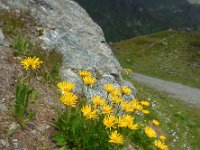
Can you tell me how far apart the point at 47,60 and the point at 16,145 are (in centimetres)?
492

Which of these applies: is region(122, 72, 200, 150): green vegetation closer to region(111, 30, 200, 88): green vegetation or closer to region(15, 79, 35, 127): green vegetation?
region(15, 79, 35, 127): green vegetation

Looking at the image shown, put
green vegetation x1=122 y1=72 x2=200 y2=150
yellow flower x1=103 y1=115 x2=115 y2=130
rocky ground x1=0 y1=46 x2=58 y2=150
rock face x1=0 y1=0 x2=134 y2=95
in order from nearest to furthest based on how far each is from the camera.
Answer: yellow flower x1=103 y1=115 x2=115 y2=130
rocky ground x1=0 y1=46 x2=58 y2=150
rock face x1=0 y1=0 x2=134 y2=95
green vegetation x1=122 y1=72 x2=200 y2=150

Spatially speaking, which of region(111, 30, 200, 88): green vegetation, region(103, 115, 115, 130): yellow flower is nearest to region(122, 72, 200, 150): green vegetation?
region(103, 115, 115, 130): yellow flower

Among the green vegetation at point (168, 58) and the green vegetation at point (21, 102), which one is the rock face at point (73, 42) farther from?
the green vegetation at point (168, 58)

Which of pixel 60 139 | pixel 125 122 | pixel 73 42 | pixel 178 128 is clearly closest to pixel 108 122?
pixel 125 122

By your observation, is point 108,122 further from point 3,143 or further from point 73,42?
point 73,42

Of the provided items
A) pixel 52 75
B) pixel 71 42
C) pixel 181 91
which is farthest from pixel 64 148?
pixel 181 91

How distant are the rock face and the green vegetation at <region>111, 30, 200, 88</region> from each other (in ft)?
92.0

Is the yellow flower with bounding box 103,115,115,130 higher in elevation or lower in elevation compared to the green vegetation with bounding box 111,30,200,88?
higher

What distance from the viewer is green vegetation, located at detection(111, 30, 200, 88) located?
51125 mm

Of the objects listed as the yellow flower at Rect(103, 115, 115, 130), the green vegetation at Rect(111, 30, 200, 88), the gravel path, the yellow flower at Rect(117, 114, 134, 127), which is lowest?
the green vegetation at Rect(111, 30, 200, 88)

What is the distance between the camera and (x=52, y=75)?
12.1 m

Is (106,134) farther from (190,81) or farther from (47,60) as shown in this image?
(190,81)

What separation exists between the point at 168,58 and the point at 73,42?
156 feet
